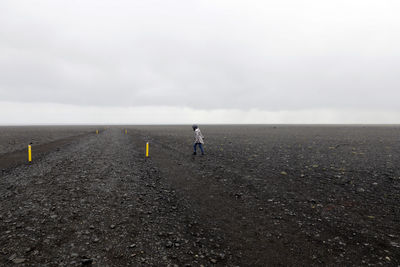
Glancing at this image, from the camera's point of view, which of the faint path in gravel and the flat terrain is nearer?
the faint path in gravel

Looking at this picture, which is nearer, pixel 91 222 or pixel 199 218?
pixel 91 222

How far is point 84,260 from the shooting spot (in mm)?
5035

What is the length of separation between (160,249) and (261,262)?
2764mm

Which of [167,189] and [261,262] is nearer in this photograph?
[261,262]

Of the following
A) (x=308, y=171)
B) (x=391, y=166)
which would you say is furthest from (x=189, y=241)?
(x=391, y=166)

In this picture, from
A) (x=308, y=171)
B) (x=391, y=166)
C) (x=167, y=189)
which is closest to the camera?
(x=167, y=189)

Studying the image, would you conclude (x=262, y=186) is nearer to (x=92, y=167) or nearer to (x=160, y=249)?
(x=160, y=249)

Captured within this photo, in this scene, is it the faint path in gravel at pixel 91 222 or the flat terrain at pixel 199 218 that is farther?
the flat terrain at pixel 199 218

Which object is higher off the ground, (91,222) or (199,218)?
(91,222)

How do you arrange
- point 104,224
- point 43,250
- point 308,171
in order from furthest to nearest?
point 308,171
point 104,224
point 43,250

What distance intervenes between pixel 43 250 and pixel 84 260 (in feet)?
4.53

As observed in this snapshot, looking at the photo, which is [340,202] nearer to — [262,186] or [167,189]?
[262,186]

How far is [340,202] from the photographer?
9102 mm

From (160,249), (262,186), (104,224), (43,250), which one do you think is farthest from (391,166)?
(43,250)
